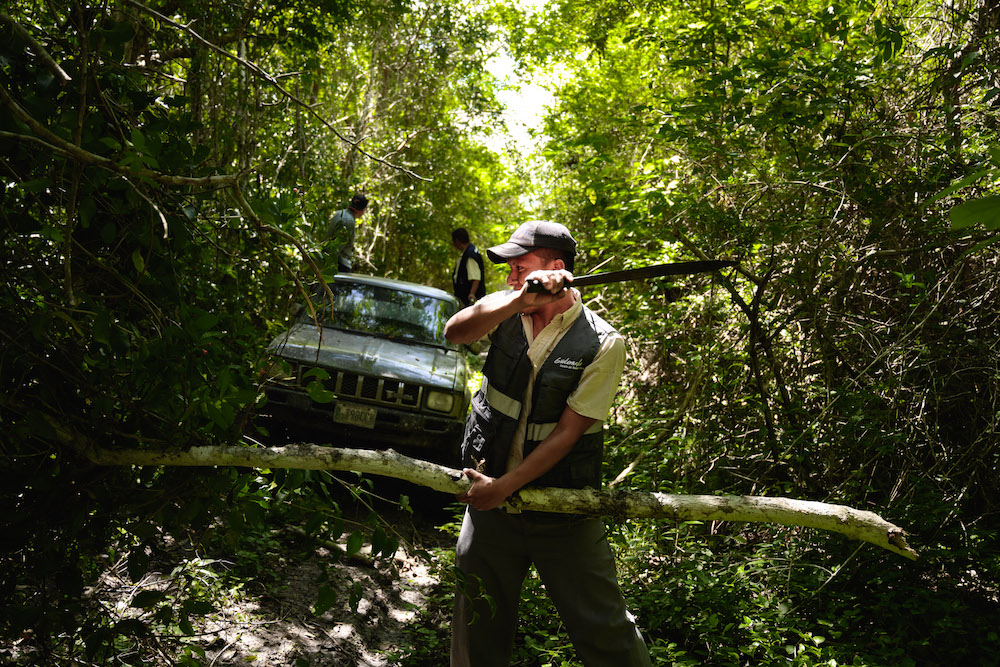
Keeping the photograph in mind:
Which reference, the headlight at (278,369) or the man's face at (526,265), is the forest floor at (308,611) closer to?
the headlight at (278,369)

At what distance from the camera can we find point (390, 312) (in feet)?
23.3

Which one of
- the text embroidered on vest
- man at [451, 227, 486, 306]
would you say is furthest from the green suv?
man at [451, 227, 486, 306]

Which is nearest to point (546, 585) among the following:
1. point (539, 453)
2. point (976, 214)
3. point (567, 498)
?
point (567, 498)

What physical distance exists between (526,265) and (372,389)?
3.21m

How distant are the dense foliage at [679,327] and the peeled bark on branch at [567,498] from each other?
0.10 metres

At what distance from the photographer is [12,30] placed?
7.02 feet

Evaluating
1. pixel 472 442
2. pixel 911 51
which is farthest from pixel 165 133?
pixel 911 51

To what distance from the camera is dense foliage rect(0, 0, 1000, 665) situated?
7.65 ft

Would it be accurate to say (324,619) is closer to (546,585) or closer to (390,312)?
(546,585)

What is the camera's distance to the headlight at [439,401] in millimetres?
5902

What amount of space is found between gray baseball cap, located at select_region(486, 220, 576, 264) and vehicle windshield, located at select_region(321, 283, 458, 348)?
3899 millimetres

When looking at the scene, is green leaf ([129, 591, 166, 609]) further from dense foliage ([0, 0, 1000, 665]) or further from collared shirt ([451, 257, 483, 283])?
collared shirt ([451, 257, 483, 283])

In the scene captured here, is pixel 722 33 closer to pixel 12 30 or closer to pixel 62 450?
pixel 12 30

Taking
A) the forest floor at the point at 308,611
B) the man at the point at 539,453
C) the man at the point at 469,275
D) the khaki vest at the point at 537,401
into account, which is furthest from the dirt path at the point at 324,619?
the man at the point at 469,275
